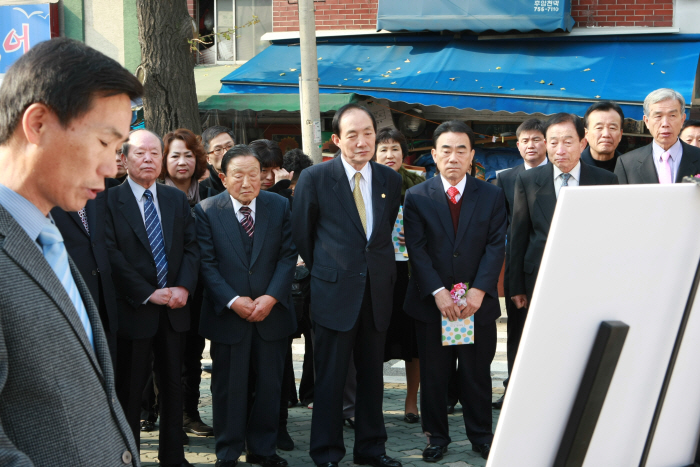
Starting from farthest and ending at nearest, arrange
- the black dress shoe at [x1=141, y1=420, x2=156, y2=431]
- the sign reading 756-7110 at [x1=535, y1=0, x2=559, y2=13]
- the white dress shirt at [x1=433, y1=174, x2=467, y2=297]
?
the sign reading 756-7110 at [x1=535, y1=0, x2=559, y2=13] < the black dress shoe at [x1=141, y1=420, x2=156, y2=431] < the white dress shirt at [x1=433, y1=174, x2=467, y2=297]

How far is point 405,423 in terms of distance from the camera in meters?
5.08

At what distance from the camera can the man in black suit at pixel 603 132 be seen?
17.8ft

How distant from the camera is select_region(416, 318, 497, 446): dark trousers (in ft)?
14.3

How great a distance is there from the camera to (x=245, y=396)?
4184mm

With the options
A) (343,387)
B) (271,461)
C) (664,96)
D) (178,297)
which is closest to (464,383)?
(343,387)

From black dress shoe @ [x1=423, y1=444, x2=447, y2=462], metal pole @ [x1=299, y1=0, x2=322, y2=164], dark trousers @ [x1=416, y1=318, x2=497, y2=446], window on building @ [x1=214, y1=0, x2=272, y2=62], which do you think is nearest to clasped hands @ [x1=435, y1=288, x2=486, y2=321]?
dark trousers @ [x1=416, y1=318, x2=497, y2=446]

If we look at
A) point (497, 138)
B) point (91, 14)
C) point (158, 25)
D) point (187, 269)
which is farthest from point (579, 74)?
point (91, 14)

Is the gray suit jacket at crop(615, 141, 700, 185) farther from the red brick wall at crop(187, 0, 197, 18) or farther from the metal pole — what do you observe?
the red brick wall at crop(187, 0, 197, 18)

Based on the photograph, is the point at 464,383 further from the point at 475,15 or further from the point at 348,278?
the point at 475,15

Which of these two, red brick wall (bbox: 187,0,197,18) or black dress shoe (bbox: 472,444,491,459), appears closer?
black dress shoe (bbox: 472,444,491,459)

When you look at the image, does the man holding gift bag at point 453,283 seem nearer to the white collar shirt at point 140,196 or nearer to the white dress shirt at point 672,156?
the white dress shirt at point 672,156

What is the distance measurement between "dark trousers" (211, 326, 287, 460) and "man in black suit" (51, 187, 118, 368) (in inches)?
25.8

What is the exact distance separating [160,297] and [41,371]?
262cm

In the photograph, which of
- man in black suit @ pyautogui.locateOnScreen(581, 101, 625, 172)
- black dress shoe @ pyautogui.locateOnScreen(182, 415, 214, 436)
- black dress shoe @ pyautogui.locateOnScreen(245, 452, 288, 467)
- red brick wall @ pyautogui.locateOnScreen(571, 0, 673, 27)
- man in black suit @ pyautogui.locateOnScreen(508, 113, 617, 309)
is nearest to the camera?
black dress shoe @ pyautogui.locateOnScreen(245, 452, 288, 467)
